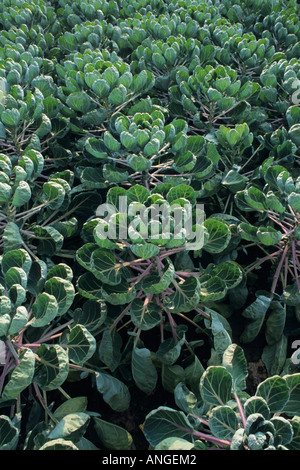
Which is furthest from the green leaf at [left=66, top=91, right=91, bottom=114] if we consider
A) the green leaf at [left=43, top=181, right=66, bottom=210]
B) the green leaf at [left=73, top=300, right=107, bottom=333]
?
the green leaf at [left=73, top=300, right=107, bottom=333]

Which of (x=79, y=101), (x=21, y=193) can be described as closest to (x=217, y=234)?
(x=21, y=193)

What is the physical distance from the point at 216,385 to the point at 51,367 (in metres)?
0.50

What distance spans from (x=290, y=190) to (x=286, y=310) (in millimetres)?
550

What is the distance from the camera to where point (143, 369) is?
1490 millimetres

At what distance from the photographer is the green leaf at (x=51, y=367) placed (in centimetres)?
120

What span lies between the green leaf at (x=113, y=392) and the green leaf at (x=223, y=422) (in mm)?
467

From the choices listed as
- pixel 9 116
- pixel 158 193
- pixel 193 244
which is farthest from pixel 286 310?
pixel 9 116

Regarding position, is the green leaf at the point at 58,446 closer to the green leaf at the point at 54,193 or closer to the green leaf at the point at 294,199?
the green leaf at the point at 54,193

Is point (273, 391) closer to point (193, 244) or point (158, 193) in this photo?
point (193, 244)

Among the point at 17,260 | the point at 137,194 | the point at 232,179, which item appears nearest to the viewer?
the point at 17,260

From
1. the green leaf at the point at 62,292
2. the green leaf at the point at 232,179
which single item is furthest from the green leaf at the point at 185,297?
the green leaf at the point at 232,179

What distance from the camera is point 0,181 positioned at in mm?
1446

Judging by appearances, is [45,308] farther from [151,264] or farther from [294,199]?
[294,199]

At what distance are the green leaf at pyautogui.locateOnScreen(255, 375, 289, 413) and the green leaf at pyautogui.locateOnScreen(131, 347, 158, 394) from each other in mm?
496
